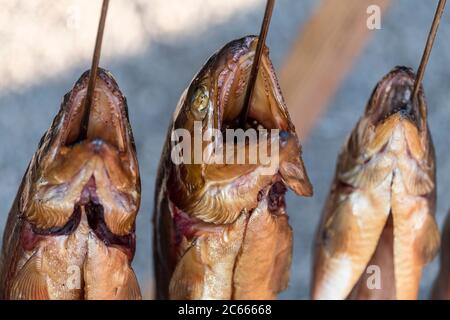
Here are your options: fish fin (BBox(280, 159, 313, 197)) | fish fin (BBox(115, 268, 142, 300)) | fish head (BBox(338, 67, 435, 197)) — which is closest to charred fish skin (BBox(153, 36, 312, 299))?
fish fin (BBox(280, 159, 313, 197))

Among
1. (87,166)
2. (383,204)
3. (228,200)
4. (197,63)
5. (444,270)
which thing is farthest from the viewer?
(197,63)

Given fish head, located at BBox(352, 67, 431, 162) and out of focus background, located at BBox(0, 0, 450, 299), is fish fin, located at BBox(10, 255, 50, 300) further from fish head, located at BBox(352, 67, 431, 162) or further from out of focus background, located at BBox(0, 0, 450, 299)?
out of focus background, located at BBox(0, 0, 450, 299)

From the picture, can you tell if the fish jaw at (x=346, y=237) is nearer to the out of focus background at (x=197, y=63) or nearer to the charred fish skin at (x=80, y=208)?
the charred fish skin at (x=80, y=208)

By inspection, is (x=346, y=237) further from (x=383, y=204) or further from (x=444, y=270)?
(x=444, y=270)

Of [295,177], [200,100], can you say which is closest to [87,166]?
[200,100]

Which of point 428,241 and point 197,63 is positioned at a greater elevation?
point 197,63

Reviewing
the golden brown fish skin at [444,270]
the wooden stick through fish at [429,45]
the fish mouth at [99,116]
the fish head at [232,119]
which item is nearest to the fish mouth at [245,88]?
the fish head at [232,119]

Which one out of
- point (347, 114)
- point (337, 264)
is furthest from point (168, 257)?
point (347, 114)
